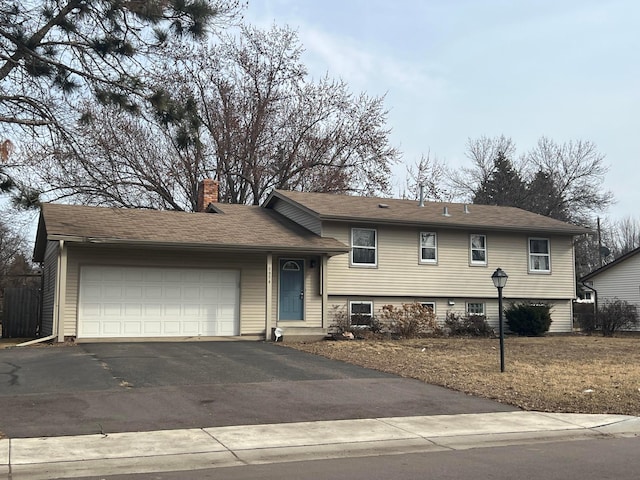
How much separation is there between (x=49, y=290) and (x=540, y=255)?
58.2 ft

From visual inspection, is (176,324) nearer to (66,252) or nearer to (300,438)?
(66,252)

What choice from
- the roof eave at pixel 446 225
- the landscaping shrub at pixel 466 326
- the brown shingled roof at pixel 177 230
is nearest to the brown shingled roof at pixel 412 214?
the roof eave at pixel 446 225

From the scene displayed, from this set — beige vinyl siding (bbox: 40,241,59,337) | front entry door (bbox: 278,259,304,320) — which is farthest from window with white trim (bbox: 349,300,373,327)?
beige vinyl siding (bbox: 40,241,59,337)

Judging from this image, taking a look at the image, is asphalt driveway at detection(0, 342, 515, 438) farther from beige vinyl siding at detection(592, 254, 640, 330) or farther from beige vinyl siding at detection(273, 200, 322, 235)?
beige vinyl siding at detection(592, 254, 640, 330)

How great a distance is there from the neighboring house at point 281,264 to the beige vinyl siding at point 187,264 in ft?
0.10

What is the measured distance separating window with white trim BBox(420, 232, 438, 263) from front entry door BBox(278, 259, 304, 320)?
4852 millimetres

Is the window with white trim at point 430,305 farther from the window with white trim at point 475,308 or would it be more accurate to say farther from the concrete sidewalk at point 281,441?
the concrete sidewalk at point 281,441

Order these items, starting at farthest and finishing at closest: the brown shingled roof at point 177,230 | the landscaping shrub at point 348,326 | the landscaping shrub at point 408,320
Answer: the landscaping shrub at point 408,320, the landscaping shrub at point 348,326, the brown shingled roof at point 177,230

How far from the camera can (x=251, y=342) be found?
61.7 ft

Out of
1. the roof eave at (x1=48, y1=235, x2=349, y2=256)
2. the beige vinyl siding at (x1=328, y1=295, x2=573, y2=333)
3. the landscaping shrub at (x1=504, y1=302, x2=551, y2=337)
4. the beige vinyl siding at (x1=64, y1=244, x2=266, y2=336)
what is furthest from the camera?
the landscaping shrub at (x1=504, y1=302, x2=551, y2=337)

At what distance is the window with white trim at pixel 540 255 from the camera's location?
25.1 meters

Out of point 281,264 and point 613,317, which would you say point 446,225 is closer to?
point 281,264

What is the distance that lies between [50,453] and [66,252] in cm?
1151

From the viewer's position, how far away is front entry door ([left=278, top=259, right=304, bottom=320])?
69.1 feet
